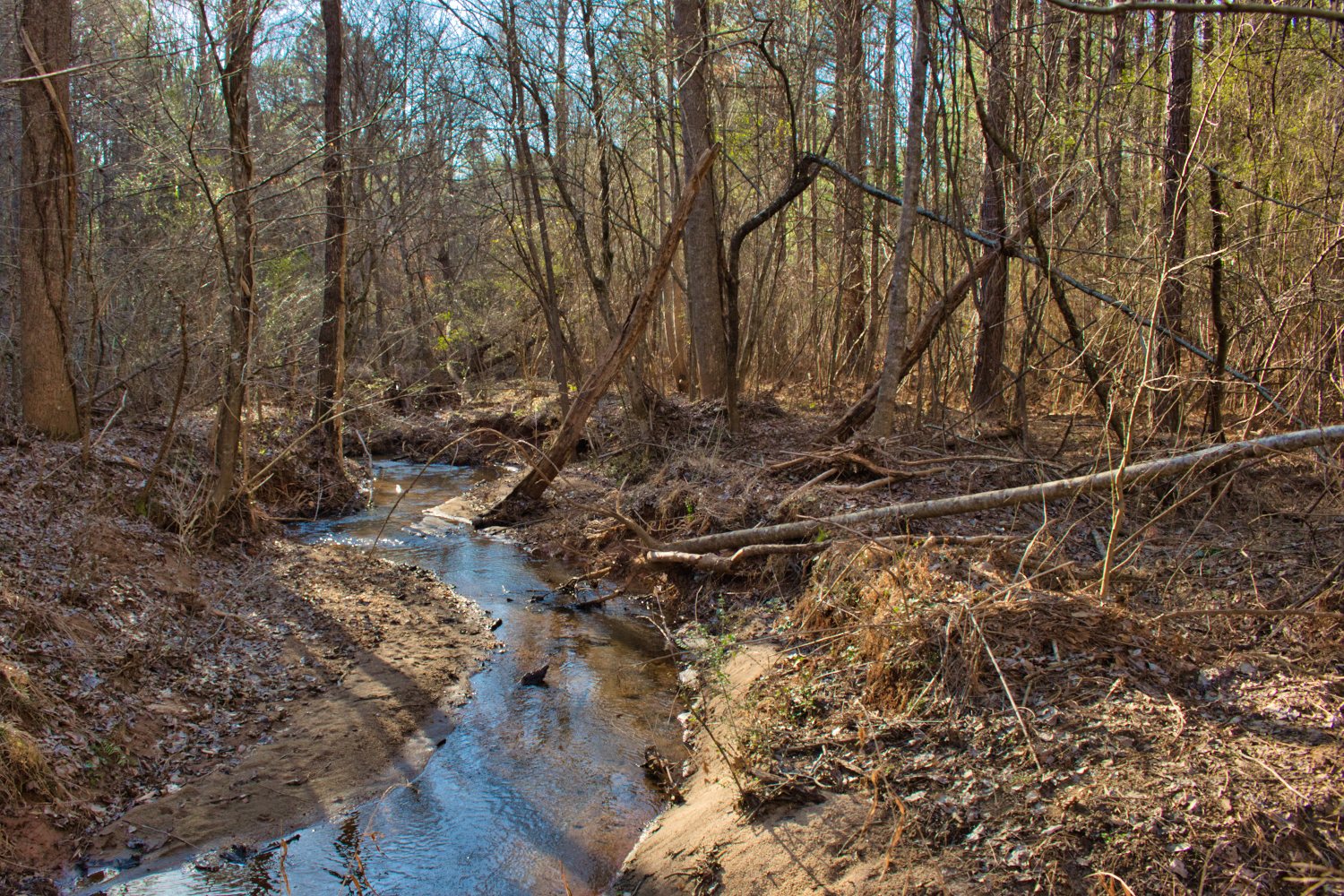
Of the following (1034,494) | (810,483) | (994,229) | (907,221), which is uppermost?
(994,229)

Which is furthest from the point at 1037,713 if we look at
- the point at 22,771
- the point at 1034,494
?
the point at 22,771

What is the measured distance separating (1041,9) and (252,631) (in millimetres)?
10615

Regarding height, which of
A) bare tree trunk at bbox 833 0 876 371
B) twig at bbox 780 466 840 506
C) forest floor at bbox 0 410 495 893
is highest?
bare tree trunk at bbox 833 0 876 371

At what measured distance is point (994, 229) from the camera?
9539mm

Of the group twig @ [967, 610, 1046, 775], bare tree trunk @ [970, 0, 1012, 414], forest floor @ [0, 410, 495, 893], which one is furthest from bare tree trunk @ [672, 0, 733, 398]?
twig @ [967, 610, 1046, 775]

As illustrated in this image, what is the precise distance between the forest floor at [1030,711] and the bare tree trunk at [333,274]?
736 cm

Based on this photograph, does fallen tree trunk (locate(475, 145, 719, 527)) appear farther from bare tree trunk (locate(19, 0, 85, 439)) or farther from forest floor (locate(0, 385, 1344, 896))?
bare tree trunk (locate(19, 0, 85, 439))

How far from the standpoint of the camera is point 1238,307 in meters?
7.65

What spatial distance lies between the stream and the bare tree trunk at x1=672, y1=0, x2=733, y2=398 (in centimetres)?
526

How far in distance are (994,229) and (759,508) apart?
4.25 m

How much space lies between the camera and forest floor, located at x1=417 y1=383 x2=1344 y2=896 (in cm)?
339

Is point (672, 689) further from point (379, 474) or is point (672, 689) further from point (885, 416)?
point (379, 474)

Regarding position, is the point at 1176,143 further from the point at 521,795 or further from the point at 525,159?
the point at 525,159

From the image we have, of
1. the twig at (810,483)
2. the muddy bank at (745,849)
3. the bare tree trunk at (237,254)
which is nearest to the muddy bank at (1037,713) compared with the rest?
the muddy bank at (745,849)
